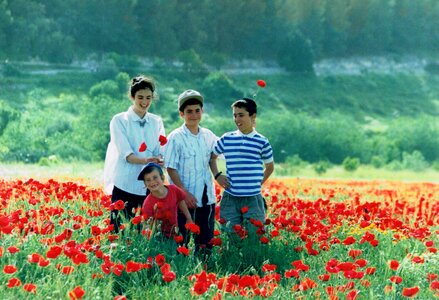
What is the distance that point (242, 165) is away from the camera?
6.77 meters

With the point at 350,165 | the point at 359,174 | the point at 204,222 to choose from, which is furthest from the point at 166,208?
the point at 359,174

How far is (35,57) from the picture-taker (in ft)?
202

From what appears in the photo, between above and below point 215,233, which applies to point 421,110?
above

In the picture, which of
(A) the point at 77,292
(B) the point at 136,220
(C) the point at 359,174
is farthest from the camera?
(C) the point at 359,174

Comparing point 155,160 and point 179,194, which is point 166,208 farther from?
point 155,160

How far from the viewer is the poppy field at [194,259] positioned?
4.74 metres

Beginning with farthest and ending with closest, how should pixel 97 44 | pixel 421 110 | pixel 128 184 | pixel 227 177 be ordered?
pixel 421 110, pixel 97 44, pixel 227 177, pixel 128 184

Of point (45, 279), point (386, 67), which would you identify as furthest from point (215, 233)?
point (386, 67)

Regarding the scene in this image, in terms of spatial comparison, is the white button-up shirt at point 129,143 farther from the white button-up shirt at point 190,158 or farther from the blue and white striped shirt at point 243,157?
the blue and white striped shirt at point 243,157

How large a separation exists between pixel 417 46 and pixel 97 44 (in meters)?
50.8

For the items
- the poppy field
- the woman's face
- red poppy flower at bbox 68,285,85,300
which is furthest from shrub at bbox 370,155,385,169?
red poppy flower at bbox 68,285,85,300

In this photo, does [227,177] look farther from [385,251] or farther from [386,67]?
[386,67]

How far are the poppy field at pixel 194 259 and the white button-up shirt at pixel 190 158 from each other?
515 millimetres

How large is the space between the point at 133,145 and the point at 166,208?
738 mm
